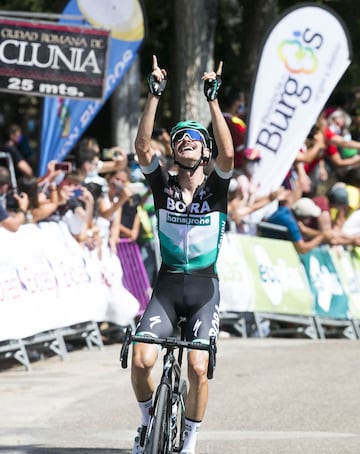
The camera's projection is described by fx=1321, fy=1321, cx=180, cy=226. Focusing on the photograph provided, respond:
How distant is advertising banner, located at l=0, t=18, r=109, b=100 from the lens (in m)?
15.2

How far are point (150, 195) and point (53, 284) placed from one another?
2.95 metres

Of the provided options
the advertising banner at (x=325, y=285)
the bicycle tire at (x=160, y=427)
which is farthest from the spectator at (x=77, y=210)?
the bicycle tire at (x=160, y=427)

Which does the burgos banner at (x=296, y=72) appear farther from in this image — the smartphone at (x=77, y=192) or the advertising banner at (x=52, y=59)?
the smartphone at (x=77, y=192)

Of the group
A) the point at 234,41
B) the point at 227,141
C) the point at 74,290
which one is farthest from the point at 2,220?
the point at 234,41

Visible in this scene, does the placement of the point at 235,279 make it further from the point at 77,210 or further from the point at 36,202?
the point at 36,202

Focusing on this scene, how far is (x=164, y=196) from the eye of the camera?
816cm

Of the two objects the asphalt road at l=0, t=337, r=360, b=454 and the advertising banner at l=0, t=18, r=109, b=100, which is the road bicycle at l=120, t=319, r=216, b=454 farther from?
the advertising banner at l=0, t=18, r=109, b=100

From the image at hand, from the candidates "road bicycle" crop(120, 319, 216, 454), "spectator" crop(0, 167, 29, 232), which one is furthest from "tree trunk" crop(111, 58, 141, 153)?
"road bicycle" crop(120, 319, 216, 454)

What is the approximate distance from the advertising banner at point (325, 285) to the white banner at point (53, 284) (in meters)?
2.81

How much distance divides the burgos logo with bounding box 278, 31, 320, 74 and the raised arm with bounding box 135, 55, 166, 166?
958 cm

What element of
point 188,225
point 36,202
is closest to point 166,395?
point 188,225

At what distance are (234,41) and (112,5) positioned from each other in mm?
9389

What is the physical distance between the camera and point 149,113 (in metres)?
8.04

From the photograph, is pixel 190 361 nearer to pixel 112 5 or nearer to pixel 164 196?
pixel 164 196
